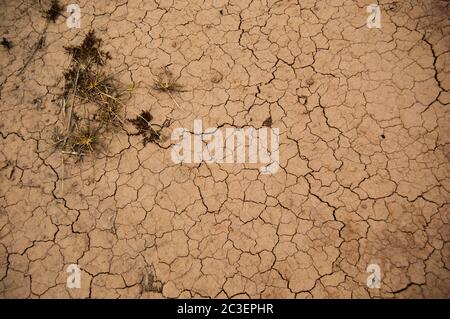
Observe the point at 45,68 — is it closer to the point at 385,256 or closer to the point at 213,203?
the point at 213,203

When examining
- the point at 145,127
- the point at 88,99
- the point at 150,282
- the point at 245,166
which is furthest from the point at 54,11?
the point at 150,282

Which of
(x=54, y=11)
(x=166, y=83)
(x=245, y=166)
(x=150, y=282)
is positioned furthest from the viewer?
(x=54, y=11)

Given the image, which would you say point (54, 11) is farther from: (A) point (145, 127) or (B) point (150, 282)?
(B) point (150, 282)

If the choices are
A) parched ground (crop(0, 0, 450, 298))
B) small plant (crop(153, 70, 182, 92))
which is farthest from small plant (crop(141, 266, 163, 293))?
small plant (crop(153, 70, 182, 92))

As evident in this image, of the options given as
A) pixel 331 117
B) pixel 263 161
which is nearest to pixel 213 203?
pixel 263 161

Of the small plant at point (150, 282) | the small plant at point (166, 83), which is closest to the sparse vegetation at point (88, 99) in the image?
the small plant at point (166, 83)
